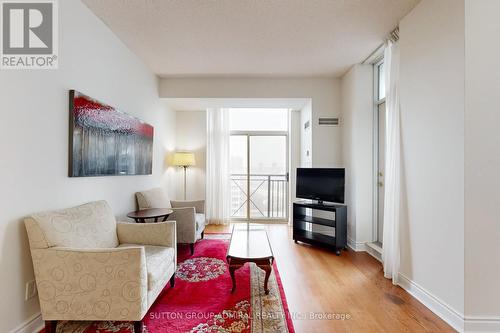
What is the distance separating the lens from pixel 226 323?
198 centimetres

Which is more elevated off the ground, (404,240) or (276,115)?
(276,115)

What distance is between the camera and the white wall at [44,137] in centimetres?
170

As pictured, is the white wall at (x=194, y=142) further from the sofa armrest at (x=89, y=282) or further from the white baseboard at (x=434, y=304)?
the white baseboard at (x=434, y=304)

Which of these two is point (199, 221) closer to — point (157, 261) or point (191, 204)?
point (191, 204)

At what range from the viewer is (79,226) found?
78.4 inches

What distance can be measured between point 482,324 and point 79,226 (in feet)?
10.2

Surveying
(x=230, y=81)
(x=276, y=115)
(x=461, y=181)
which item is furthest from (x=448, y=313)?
(x=276, y=115)

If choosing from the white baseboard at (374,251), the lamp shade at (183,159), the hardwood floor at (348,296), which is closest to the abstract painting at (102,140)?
the lamp shade at (183,159)

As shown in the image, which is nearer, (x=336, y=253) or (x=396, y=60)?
(x=396, y=60)

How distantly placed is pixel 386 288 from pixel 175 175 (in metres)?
4.16

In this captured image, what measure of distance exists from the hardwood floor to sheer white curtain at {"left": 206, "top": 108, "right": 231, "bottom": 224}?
6.45ft

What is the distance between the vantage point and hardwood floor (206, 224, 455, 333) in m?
1.98

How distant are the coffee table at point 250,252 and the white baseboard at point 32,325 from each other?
4.89 ft

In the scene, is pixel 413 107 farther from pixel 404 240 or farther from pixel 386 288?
pixel 386 288
